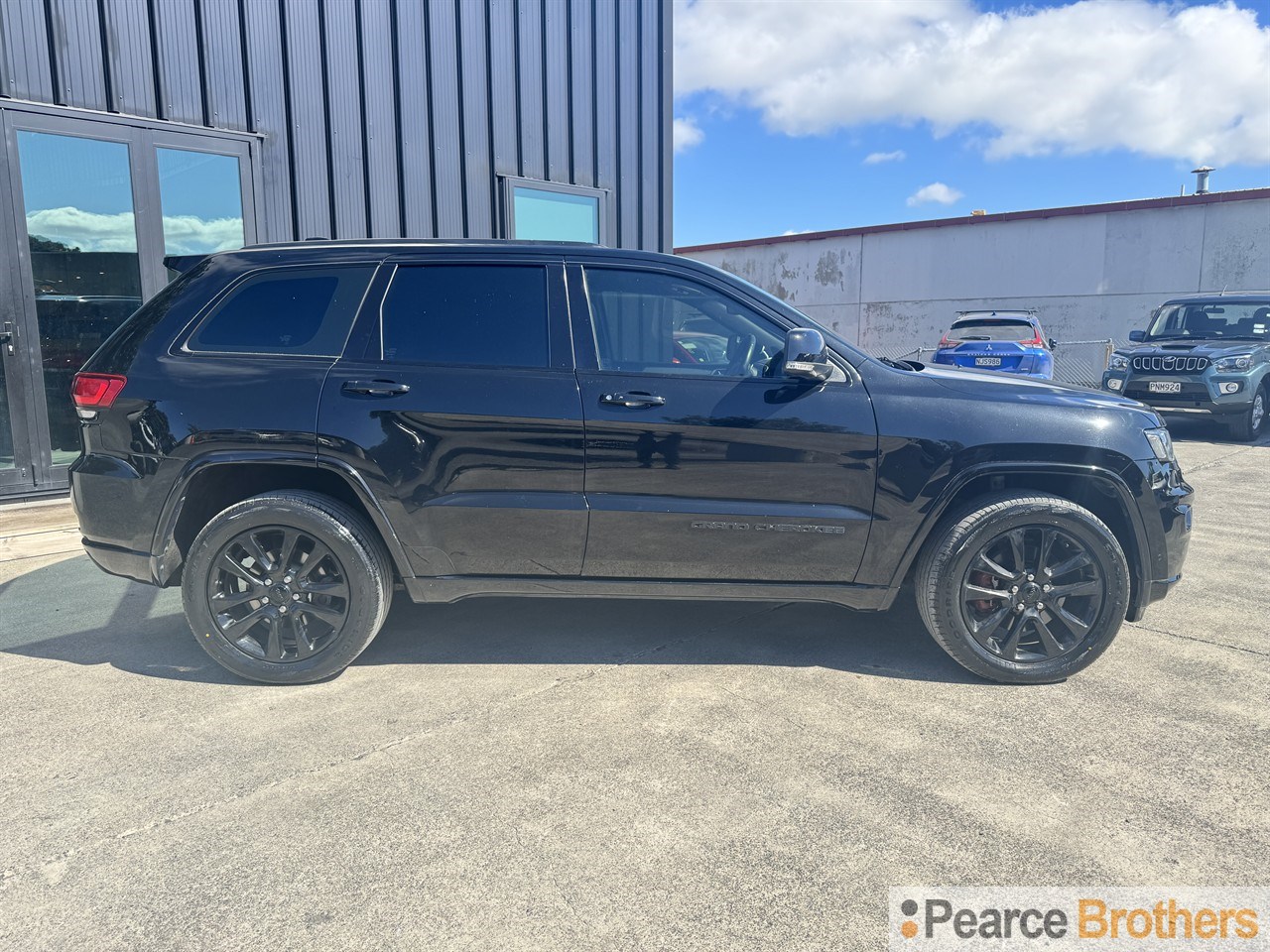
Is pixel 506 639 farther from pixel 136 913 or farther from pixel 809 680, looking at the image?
pixel 136 913

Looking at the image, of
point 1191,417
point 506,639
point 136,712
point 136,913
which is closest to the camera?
point 136,913

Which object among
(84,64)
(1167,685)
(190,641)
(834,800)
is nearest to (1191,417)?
(1167,685)

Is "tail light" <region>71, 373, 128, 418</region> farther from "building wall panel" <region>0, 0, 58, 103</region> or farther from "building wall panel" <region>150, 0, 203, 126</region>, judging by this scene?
"building wall panel" <region>150, 0, 203, 126</region>

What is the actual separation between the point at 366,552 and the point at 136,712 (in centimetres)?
107

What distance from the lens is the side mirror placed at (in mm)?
3248

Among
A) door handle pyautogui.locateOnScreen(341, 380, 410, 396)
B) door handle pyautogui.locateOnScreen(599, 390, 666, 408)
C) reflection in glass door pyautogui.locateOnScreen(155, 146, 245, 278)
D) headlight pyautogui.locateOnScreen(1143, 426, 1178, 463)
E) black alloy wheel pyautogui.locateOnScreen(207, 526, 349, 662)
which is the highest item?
reflection in glass door pyautogui.locateOnScreen(155, 146, 245, 278)

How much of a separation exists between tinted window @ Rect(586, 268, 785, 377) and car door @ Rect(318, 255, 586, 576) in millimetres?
201

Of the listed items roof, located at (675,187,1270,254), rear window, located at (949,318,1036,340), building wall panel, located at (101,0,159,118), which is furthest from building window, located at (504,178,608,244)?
roof, located at (675,187,1270,254)

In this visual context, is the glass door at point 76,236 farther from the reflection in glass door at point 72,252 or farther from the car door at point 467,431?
the car door at point 467,431

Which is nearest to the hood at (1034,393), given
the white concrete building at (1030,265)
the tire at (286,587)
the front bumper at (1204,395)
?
the tire at (286,587)

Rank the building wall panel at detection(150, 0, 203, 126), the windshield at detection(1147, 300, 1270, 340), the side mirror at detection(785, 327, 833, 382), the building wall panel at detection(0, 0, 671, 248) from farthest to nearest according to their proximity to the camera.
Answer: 1. the windshield at detection(1147, 300, 1270, 340)
2. the building wall panel at detection(150, 0, 203, 126)
3. the building wall panel at detection(0, 0, 671, 248)
4. the side mirror at detection(785, 327, 833, 382)

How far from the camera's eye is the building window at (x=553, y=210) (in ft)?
29.7

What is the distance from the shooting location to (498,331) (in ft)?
11.6

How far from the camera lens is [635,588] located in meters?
3.56
